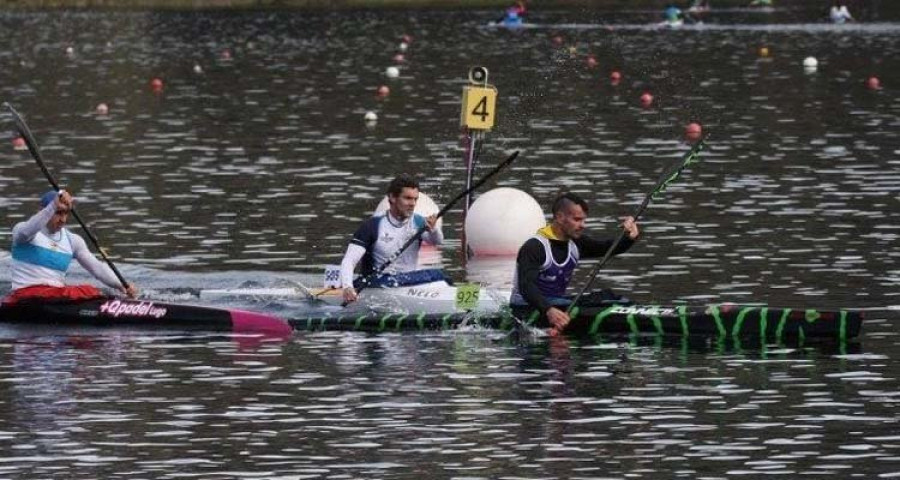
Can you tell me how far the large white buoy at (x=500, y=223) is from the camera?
108ft

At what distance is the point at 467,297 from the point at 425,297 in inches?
28.6

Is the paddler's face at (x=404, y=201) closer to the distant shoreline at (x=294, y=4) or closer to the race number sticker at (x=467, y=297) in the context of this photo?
the race number sticker at (x=467, y=297)

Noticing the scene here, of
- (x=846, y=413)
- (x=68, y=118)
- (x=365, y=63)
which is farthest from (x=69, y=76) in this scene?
(x=846, y=413)

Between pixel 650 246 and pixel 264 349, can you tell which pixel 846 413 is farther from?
pixel 650 246

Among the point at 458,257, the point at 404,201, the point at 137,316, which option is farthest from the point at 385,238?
the point at 458,257

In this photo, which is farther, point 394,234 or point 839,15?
point 839,15

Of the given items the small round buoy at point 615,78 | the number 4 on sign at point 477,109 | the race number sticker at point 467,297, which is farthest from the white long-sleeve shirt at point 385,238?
the small round buoy at point 615,78

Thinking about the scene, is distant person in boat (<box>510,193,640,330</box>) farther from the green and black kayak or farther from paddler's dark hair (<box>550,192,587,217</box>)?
the green and black kayak

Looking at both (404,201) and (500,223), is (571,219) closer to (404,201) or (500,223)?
(404,201)

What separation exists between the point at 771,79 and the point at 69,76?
23.9 metres

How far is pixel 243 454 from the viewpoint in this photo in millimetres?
18750

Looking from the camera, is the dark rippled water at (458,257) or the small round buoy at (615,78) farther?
the small round buoy at (615,78)

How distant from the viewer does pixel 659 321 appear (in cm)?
2475

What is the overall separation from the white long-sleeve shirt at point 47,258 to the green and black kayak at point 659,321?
2580mm
